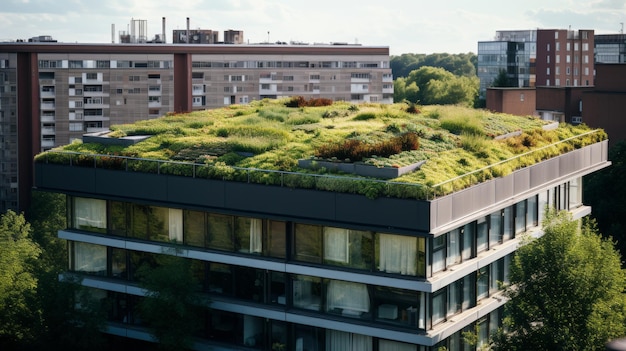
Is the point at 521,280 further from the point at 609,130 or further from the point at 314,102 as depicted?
the point at 609,130

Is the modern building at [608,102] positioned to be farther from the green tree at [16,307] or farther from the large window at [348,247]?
the green tree at [16,307]

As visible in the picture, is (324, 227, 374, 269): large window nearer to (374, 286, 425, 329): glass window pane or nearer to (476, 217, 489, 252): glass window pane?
(374, 286, 425, 329): glass window pane

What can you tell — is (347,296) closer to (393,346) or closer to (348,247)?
(348,247)

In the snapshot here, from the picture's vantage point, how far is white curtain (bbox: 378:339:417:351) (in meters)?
39.0

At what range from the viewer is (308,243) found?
40719 millimetres

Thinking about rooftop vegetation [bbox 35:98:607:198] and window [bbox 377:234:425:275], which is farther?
rooftop vegetation [bbox 35:98:607:198]

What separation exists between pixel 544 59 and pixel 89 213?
12019 centimetres

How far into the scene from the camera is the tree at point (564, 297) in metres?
37.8

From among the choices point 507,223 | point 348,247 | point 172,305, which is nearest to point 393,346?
point 348,247

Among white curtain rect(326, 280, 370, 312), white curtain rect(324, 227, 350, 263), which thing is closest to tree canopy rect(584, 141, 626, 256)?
white curtain rect(326, 280, 370, 312)

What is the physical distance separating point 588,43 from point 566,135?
110701 mm

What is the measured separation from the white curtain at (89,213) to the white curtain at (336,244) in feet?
36.8

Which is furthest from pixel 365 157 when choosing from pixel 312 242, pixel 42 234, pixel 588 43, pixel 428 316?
pixel 588 43

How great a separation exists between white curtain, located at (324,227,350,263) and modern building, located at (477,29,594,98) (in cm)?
11613
